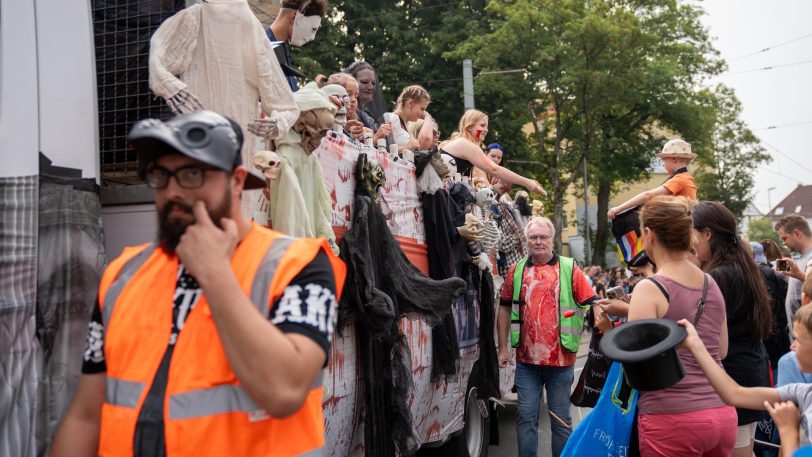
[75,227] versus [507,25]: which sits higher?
[507,25]

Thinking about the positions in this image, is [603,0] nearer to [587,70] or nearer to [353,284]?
[587,70]

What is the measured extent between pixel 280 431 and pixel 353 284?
2720 mm

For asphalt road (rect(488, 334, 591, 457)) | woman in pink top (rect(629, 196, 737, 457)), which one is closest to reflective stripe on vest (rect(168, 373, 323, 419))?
woman in pink top (rect(629, 196, 737, 457))

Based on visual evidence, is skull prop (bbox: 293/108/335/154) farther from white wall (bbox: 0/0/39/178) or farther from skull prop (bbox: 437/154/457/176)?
skull prop (bbox: 437/154/457/176)

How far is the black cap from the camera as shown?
212 cm

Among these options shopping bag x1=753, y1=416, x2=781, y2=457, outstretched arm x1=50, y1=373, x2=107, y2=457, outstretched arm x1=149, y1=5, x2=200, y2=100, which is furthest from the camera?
shopping bag x1=753, y1=416, x2=781, y2=457

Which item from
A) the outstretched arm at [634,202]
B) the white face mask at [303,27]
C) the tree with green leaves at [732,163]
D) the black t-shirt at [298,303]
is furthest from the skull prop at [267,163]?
the tree with green leaves at [732,163]

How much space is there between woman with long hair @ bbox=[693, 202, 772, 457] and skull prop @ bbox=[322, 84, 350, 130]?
2.28m

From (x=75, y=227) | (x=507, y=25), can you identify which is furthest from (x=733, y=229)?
(x=507, y=25)

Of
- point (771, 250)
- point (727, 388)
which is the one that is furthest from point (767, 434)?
point (771, 250)

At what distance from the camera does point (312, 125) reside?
4395 millimetres

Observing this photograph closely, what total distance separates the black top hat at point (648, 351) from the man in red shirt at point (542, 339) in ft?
10.2

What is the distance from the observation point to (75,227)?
3.69 metres

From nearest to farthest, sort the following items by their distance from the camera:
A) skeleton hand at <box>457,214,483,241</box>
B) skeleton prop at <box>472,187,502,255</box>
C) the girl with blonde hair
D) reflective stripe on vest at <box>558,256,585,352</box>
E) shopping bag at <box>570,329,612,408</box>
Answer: shopping bag at <box>570,329,612,408</box>, skeleton hand at <box>457,214,483,241</box>, reflective stripe on vest at <box>558,256,585,352</box>, the girl with blonde hair, skeleton prop at <box>472,187,502,255</box>
